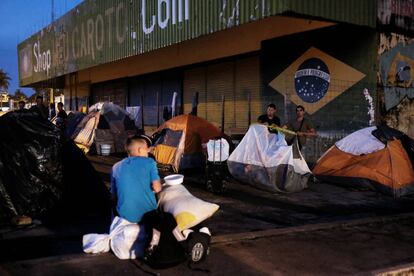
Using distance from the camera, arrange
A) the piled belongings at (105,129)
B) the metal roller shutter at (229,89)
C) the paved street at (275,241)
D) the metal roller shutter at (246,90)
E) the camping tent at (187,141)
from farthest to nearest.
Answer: the metal roller shutter at (229,89) → the metal roller shutter at (246,90) → the piled belongings at (105,129) → the camping tent at (187,141) → the paved street at (275,241)

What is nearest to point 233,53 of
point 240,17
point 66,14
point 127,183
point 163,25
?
point 163,25

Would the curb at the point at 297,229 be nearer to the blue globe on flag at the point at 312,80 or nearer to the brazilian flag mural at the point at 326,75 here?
the brazilian flag mural at the point at 326,75

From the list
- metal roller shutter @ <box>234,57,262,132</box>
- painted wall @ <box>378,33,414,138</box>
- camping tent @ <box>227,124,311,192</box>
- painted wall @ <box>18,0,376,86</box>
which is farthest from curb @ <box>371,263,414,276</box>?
metal roller shutter @ <box>234,57,262,132</box>

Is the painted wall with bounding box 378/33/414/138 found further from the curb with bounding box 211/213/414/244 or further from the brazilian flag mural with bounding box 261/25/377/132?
the curb with bounding box 211/213/414/244

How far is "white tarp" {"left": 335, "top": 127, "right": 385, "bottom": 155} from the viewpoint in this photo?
9.94 m

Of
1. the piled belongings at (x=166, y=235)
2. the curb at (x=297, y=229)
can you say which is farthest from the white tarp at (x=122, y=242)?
the curb at (x=297, y=229)

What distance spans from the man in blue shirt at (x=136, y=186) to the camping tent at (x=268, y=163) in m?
4.79

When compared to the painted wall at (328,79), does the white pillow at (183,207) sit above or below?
below

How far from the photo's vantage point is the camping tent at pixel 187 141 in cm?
1207

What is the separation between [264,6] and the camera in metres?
11.2

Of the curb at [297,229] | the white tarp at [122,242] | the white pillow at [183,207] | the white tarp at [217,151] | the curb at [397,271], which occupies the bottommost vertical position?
the curb at [397,271]

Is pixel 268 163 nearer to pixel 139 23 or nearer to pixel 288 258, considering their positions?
pixel 288 258

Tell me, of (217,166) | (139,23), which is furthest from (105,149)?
(217,166)

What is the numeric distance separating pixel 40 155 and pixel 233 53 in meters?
11.9
